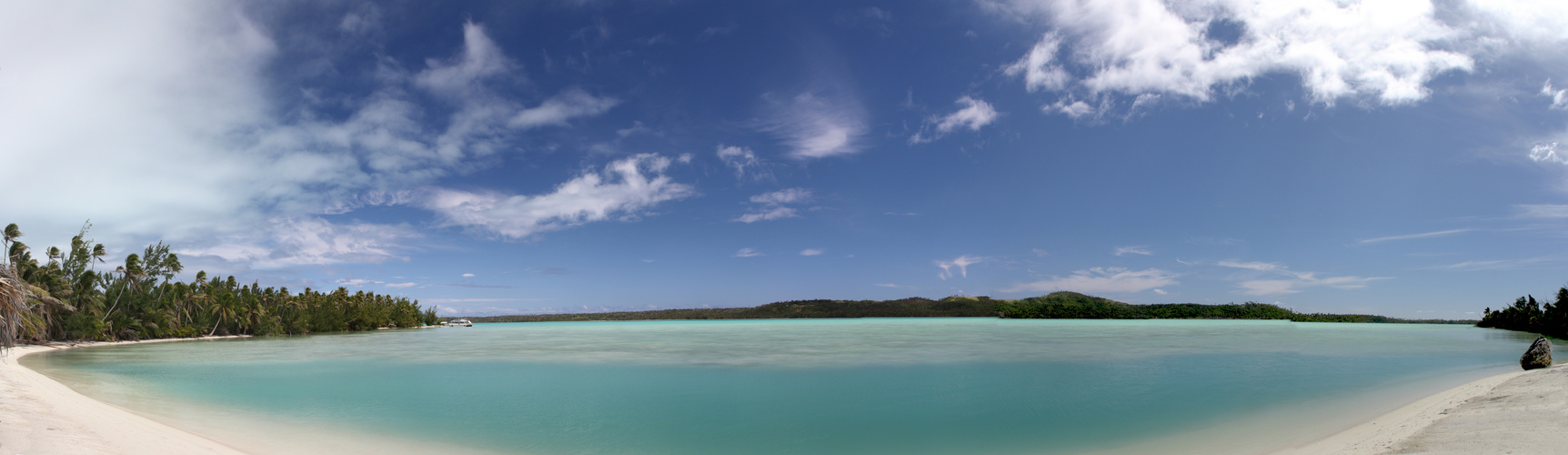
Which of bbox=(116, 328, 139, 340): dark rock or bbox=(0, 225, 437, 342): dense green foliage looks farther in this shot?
bbox=(116, 328, 139, 340): dark rock

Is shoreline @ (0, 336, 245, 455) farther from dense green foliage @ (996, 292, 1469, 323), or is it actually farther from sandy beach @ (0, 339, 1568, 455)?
dense green foliage @ (996, 292, 1469, 323)

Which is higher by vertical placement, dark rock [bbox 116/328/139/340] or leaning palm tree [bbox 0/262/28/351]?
leaning palm tree [bbox 0/262/28/351]

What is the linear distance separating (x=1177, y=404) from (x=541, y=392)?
1686 centimetres

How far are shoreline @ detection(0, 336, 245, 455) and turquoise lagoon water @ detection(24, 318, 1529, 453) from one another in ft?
3.56

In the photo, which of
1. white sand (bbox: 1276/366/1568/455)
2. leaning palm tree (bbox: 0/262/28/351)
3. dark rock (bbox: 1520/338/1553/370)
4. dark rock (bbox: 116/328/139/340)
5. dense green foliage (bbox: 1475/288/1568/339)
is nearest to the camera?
white sand (bbox: 1276/366/1568/455)

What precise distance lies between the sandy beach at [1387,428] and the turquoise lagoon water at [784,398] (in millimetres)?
1108

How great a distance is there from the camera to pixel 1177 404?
44.9ft

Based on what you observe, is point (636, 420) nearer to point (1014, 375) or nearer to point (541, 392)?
point (541, 392)

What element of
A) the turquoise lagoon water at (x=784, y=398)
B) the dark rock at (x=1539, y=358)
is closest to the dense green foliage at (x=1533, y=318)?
the turquoise lagoon water at (x=784, y=398)

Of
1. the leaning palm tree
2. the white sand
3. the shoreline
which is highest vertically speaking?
the leaning palm tree

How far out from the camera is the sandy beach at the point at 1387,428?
6.70 m

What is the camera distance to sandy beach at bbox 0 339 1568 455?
6695 mm

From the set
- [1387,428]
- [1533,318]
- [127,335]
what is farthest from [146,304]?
[1533,318]

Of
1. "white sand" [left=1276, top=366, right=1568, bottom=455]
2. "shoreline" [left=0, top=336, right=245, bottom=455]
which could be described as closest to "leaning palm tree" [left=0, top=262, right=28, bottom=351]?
"shoreline" [left=0, top=336, right=245, bottom=455]
